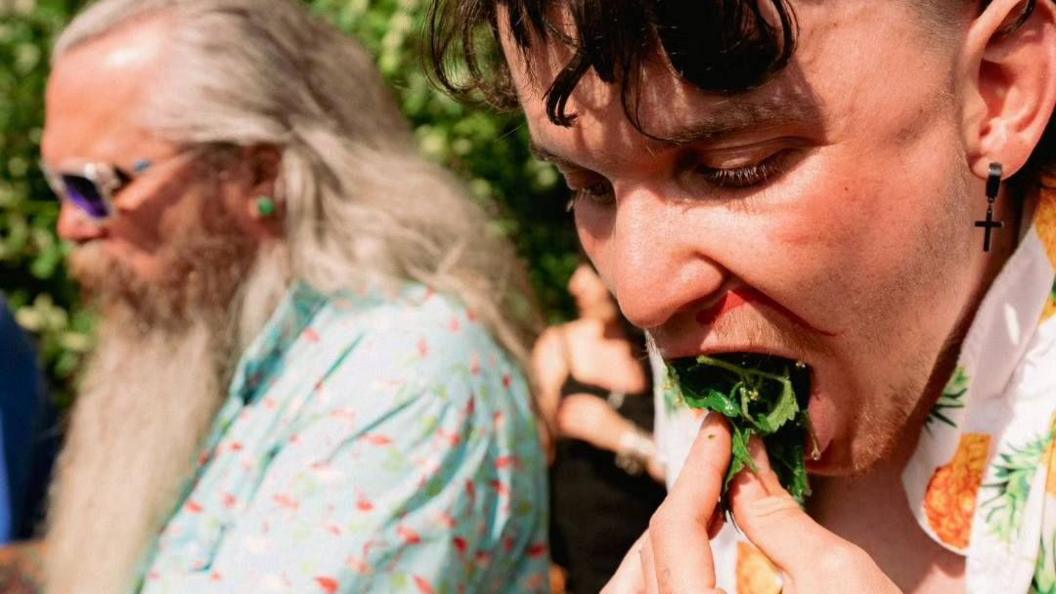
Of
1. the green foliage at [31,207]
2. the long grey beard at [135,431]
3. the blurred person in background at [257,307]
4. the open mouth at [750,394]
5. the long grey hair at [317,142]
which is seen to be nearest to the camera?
the open mouth at [750,394]

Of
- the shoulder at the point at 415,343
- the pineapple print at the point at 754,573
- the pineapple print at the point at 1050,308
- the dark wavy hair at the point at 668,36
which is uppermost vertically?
the dark wavy hair at the point at 668,36

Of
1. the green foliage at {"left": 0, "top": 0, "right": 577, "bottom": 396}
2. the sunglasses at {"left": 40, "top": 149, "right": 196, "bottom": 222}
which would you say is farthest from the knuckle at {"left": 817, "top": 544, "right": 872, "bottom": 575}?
the green foliage at {"left": 0, "top": 0, "right": 577, "bottom": 396}

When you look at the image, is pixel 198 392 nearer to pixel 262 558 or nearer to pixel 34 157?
pixel 262 558

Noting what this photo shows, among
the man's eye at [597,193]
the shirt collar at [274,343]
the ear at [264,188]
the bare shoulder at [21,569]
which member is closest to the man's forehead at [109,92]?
the ear at [264,188]

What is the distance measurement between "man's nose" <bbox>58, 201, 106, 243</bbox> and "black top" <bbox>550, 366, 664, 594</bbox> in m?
1.42

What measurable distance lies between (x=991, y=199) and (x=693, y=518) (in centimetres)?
56

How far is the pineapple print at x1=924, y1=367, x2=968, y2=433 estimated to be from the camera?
1653mm

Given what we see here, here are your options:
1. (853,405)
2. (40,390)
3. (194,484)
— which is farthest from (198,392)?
(853,405)

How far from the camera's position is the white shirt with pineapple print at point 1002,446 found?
151 cm

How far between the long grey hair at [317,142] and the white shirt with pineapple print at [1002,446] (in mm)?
1399

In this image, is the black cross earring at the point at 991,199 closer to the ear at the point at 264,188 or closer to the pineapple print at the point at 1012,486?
the pineapple print at the point at 1012,486

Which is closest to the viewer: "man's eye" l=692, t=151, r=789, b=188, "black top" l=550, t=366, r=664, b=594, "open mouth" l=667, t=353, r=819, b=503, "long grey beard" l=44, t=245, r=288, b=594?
"man's eye" l=692, t=151, r=789, b=188

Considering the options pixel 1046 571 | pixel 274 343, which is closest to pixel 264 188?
pixel 274 343

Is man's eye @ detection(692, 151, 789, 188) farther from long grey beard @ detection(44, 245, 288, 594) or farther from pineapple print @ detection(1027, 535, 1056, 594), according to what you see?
long grey beard @ detection(44, 245, 288, 594)
